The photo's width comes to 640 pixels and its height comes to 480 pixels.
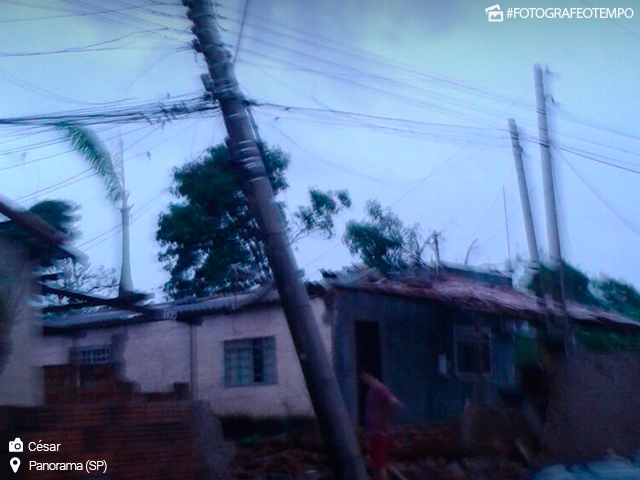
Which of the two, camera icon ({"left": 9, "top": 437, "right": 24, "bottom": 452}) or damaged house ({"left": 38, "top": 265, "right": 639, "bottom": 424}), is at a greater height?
damaged house ({"left": 38, "top": 265, "right": 639, "bottom": 424})

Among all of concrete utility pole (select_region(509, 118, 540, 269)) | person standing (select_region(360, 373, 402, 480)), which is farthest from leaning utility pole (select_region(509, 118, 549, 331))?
person standing (select_region(360, 373, 402, 480))

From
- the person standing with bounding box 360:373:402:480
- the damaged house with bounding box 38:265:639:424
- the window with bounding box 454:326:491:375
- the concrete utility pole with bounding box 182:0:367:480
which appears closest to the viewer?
the concrete utility pole with bounding box 182:0:367:480

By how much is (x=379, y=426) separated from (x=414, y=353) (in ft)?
27.6

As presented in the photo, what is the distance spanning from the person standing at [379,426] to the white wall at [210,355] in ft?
18.8

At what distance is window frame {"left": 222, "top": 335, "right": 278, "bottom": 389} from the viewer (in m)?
18.5

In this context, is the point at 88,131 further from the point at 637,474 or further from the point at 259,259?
the point at 259,259

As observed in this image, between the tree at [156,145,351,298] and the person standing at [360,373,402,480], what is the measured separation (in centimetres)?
1206

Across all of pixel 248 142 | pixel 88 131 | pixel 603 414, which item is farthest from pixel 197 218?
pixel 248 142

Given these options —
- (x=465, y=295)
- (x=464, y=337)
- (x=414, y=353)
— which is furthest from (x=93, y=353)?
(x=464, y=337)

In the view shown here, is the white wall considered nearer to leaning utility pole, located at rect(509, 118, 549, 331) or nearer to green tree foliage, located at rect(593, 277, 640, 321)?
leaning utility pole, located at rect(509, 118, 549, 331)

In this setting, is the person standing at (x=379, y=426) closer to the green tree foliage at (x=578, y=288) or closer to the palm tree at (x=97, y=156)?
the palm tree at (x=97, y=156)

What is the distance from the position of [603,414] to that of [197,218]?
1226 centimetres

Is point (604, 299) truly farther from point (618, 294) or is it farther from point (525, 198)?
point (525, 198)

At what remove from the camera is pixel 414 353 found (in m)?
20.0
